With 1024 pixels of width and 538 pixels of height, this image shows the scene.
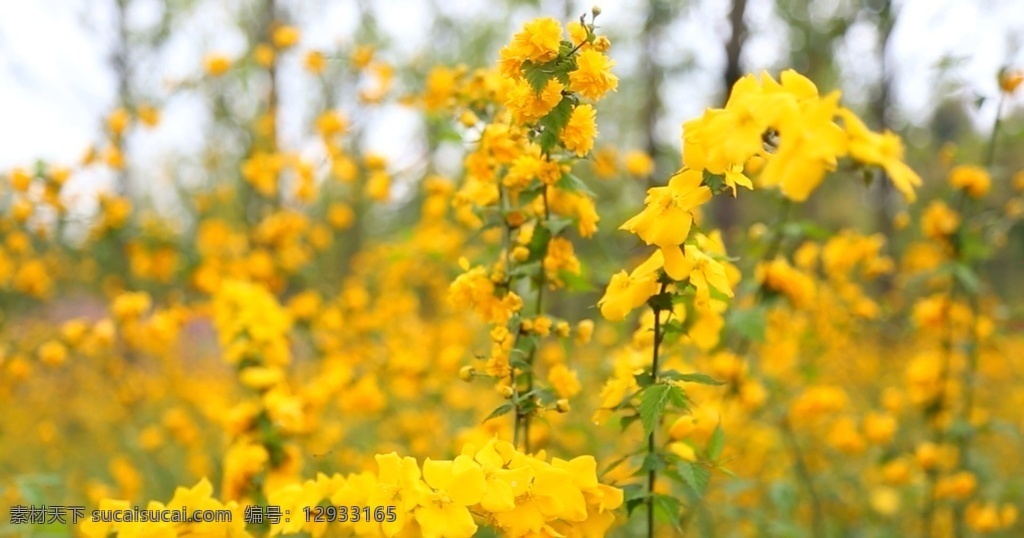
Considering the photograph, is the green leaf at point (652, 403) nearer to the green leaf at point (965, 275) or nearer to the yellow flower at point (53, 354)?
the green leaf at point (965, 275)

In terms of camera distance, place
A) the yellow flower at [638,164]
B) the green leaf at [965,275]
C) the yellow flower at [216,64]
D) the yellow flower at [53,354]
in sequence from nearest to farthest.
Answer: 1. the green leaf at [965,275]
2. the yellow flower at [53,354]
3. the yellow flower at [638,164]
4. the yellow flower at [216,64]

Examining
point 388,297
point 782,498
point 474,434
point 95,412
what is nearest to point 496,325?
point 474,434

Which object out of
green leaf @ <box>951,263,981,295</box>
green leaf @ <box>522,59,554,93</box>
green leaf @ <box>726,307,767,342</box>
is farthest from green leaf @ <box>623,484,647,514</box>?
green leaf @ <box>951,263,981,295</box>

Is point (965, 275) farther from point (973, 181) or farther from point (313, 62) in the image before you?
point (313, 62)

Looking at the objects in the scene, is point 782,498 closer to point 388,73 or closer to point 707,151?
point 707,151

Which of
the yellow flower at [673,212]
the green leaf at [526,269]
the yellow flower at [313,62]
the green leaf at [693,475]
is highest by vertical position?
the yellow flower at [313,62]

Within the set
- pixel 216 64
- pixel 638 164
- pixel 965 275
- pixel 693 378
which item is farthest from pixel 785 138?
pixel 216 64

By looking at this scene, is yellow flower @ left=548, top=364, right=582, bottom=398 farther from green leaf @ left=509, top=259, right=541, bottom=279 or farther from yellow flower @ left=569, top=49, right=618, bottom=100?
yellow flower @ left=569, top=49, right=618, bottom=100

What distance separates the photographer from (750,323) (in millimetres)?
2064

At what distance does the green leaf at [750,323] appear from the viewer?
6.63 ft

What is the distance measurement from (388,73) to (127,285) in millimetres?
2279

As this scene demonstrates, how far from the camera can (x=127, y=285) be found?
444 centimetres

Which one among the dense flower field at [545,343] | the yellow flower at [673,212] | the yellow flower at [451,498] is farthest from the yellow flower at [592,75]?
the yellow flower at [451,498]

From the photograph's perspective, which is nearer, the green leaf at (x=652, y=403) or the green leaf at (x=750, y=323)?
the green leaf at (x=652, y=403)
